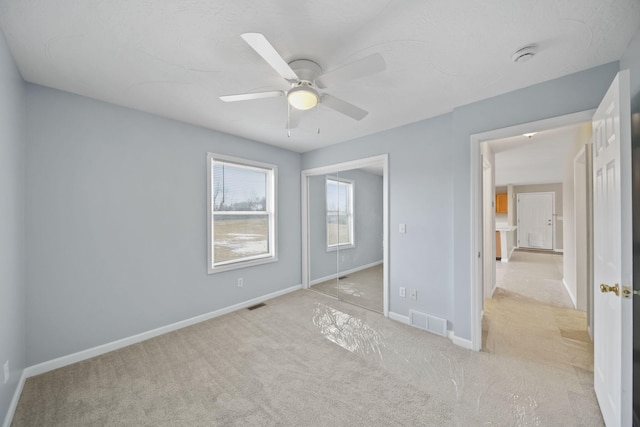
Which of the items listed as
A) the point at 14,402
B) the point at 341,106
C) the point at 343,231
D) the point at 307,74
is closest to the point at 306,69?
the point at 307,74

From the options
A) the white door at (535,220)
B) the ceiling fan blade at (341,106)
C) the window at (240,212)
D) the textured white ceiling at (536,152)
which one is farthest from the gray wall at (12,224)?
the white door at (535,220)

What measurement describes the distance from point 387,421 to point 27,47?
347cm

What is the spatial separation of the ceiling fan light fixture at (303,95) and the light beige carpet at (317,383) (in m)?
2.16

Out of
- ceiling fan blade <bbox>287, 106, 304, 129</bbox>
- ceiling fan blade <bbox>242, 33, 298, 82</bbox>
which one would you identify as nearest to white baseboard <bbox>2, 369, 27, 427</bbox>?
ceiling fan blade <bbox>242, 33, 298, 82</bbox>

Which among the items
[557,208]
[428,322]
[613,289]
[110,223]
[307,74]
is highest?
[307,74]

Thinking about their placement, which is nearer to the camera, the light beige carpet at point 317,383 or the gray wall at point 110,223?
the light beige carpet at point 317,383

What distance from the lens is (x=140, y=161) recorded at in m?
2.69

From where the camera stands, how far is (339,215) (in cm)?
442

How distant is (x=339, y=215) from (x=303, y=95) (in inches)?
114

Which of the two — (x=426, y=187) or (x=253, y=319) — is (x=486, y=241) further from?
(x=253, y=319)

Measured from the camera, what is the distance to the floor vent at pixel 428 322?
2766mm

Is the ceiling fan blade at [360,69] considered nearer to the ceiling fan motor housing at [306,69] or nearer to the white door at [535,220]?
the ceiling fan motor housing at [306,69]

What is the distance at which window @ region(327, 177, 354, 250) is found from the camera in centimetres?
435

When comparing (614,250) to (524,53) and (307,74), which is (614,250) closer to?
(524,53)
